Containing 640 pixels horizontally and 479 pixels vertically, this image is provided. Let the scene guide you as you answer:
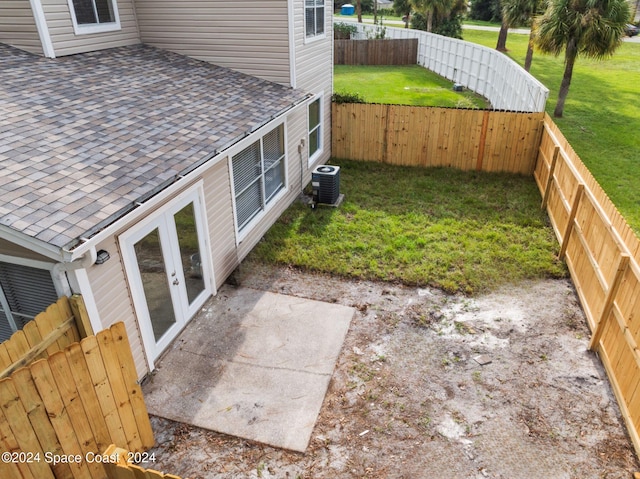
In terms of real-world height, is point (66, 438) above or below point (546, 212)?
above

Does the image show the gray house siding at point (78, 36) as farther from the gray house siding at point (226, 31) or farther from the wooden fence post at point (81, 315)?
the wooden fence post at point (81, 315)

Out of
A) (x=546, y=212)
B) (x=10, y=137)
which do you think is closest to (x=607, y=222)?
(x=546, y=212)

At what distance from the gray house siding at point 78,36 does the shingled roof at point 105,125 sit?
0.87 ft

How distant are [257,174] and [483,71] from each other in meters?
15.5

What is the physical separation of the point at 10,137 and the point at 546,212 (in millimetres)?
9960

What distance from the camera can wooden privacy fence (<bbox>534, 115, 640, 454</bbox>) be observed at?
17.3ft

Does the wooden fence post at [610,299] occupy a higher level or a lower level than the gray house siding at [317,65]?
lower

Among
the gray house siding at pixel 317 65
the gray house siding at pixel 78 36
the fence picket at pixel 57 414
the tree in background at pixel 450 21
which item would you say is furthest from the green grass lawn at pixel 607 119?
the gray house siding at pixel 78 36

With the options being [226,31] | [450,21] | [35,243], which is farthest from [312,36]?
[450,21]

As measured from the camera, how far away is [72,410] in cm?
420

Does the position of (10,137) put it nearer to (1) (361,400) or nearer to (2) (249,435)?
(2) (249,435)

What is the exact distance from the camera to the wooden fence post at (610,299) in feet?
18.5

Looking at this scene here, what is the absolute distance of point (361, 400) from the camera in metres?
5.74

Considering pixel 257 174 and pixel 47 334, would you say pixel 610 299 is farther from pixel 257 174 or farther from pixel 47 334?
pixel 47 334
